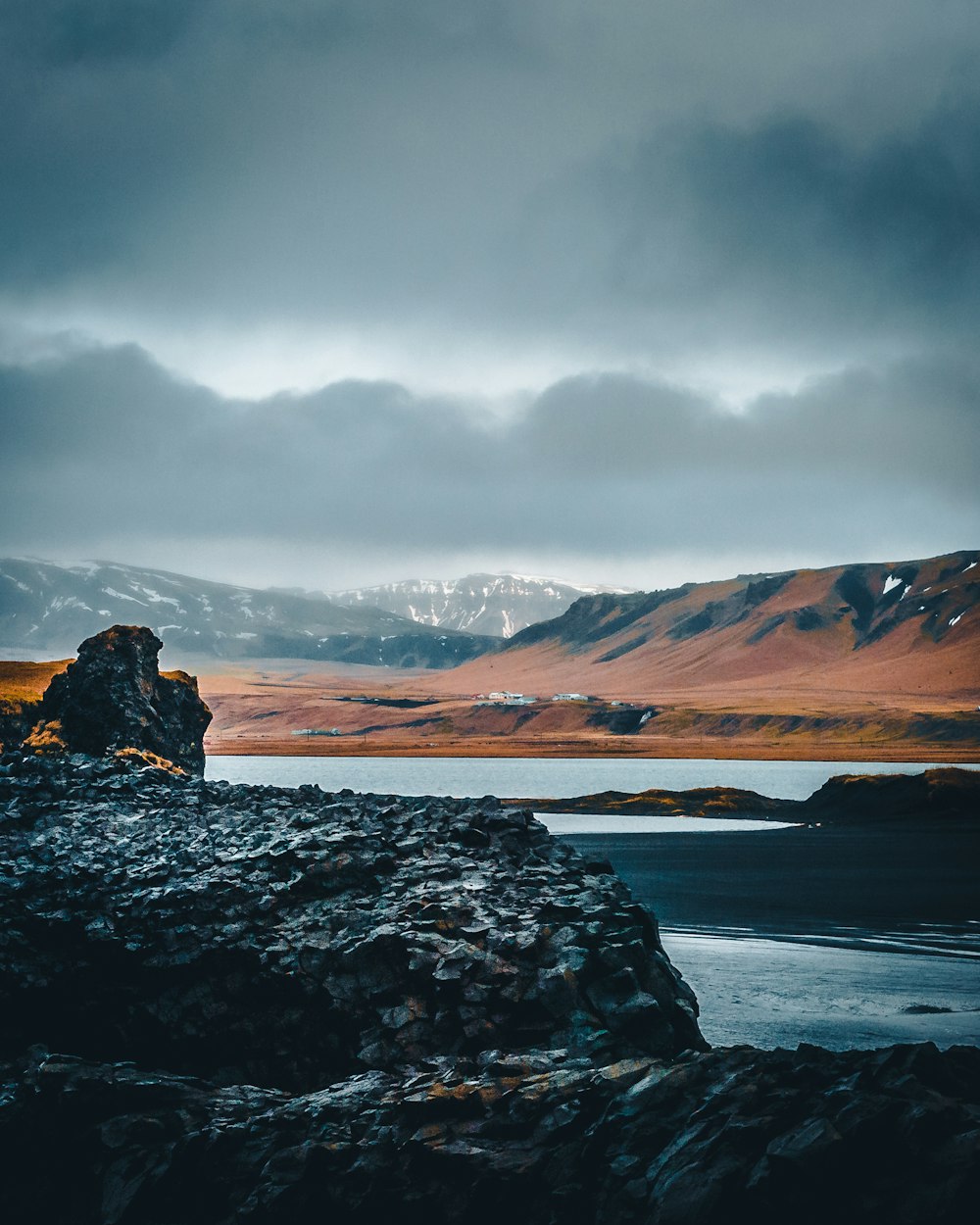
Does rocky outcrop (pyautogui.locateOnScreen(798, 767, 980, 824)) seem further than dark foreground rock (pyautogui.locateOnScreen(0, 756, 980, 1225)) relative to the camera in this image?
Yes

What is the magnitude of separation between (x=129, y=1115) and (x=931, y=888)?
41.3 m

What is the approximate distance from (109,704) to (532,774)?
75.8 meters

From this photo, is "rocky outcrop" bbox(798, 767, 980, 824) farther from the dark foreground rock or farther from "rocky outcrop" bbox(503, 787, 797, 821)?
the dark foreground rock

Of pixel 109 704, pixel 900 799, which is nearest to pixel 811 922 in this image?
pixel 900 799

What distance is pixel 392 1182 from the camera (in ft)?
48.7

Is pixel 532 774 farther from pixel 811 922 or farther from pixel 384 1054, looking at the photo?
pixel 384 1054

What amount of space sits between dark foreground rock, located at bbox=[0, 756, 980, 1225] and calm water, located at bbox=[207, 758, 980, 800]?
73.9 metres

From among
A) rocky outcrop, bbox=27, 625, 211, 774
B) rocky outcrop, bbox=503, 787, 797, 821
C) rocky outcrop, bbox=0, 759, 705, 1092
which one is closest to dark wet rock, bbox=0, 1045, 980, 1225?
rocky outcrop, bbox=0, 759, 705, 1092

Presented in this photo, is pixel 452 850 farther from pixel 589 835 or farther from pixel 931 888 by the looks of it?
pixel 589 835

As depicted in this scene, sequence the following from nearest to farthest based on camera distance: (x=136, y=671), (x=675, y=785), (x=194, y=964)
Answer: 1. (x=194, y=964)
2. (x=136, y=671)
3. (x=675, y=785)

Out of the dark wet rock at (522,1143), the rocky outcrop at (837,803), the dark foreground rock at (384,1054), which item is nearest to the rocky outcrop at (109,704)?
the rocky outcrop at (837,803)

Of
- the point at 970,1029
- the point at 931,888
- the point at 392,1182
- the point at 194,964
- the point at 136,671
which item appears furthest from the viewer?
the point at 136,671

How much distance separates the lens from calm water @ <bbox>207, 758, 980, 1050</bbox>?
27438 millimetres

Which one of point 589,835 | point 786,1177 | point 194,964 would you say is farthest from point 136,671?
point 786,1177
